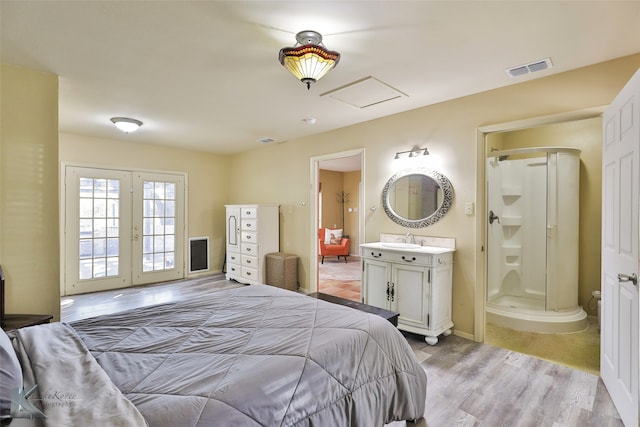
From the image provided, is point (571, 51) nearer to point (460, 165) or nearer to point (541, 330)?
point (460, 165)

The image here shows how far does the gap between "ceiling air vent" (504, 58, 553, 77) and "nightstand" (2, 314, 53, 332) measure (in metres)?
4.16

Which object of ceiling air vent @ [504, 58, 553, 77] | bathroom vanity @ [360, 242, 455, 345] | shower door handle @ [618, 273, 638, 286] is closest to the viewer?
shower door handle @ [618, 273, 638, 286]

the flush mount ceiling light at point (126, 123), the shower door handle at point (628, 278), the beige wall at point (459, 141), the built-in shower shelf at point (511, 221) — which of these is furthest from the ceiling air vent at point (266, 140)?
the shower door handle at point (628, 278)

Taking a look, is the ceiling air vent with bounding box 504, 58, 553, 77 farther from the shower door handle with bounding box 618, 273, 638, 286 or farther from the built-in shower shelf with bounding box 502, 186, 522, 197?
the built-in shower shelf with bounding box 502, 186, 522, 197

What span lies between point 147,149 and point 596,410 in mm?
6367

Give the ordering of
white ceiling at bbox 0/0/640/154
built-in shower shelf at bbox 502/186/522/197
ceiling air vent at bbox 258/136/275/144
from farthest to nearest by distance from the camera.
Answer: ceiling air vent at bbox 258/136/275/144
built-in shower shelf at bbox 502/186/522/197
white ceiling at bbox 0/0/640/154

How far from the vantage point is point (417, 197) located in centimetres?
353

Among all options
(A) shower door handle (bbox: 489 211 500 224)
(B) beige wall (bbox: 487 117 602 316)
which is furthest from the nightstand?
(B) beige wall (bbox: 487 117 602 316)

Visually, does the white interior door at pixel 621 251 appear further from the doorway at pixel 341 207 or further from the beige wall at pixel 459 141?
the doorway at pixel 341 207

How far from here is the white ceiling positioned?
71.2 inches

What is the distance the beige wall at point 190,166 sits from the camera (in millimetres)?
4805

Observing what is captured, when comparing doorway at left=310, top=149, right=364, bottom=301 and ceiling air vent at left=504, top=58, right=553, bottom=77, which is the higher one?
ceiling air vent at left=504, top=58, right=553, bottom=77

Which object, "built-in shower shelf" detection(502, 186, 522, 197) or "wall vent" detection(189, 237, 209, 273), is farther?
"wall vent" detection(189, 237, 209, 273)

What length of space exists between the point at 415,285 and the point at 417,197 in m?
1.03
